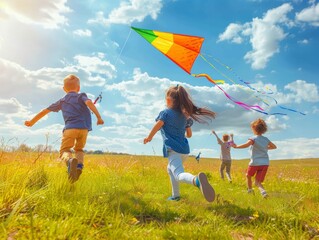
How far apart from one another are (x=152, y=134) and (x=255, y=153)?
343 cm

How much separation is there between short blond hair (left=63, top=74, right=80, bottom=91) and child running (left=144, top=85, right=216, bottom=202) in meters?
1.97

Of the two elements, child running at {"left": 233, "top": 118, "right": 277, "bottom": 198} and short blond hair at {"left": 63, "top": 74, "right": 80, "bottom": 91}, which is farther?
child running at {"left": 233, "top": 118, "right": 277, "bottom": 198}

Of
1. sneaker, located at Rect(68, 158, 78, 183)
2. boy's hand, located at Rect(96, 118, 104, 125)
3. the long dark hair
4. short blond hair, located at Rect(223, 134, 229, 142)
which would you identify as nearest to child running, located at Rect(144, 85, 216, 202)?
the long dark hair

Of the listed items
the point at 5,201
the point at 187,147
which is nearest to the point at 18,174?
the point at 5,201

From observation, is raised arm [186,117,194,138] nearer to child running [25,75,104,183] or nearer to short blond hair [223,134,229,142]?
child running [25,75,104,183]

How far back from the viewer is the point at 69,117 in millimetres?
7316

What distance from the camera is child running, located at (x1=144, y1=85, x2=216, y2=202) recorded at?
6785 millimetres

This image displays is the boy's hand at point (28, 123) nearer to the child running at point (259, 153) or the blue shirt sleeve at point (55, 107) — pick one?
the blue shirt sleeve at point (55, 107)

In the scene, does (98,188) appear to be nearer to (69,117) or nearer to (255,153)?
(69,117)

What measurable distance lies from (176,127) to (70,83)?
246 cm

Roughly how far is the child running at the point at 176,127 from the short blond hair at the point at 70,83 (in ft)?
6.45

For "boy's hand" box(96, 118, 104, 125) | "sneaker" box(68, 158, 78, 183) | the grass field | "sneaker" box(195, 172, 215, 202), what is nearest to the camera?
the grass field

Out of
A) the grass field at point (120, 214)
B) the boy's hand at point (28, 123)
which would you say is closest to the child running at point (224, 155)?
the grass field at point (120, 214)

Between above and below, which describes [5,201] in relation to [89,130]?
below
